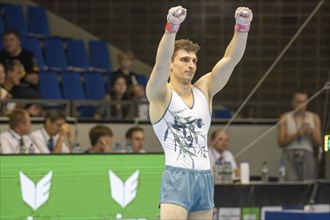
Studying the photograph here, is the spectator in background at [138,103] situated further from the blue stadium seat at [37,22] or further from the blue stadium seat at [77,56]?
the blue stadium seat at [37,22]

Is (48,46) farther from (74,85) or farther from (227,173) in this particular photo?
(227,173)

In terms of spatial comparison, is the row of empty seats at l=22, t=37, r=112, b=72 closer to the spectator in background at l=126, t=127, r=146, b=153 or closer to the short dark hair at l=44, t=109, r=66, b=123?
the short dark hair at l=44, t=109, r=66, b=123

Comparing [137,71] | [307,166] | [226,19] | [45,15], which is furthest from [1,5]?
[307,166]

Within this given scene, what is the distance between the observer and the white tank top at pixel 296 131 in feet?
50.3

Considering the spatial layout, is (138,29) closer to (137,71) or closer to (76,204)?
(137,71)

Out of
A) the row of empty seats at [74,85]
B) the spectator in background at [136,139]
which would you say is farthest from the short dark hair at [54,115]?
the row of empty seats at [74,85]

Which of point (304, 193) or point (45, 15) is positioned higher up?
point (45, 15)

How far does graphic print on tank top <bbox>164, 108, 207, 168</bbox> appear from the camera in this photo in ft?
30.5

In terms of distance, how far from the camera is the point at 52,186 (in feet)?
38.9

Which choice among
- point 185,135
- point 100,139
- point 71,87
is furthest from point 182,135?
point 71,87

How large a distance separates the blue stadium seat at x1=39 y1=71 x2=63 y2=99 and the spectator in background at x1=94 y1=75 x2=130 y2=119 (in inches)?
24.1

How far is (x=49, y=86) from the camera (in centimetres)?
1577

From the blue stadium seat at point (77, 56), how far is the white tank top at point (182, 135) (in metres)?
7.40

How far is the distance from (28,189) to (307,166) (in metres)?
4.79
